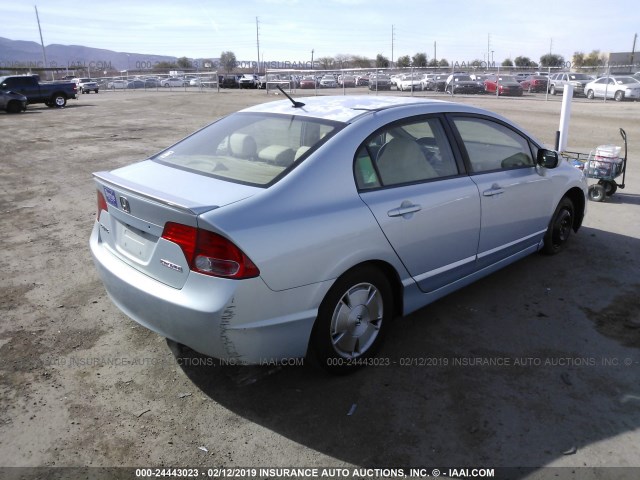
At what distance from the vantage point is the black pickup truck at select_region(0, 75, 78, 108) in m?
27.4

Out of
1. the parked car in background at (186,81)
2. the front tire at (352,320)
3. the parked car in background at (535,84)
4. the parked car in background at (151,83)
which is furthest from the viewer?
the parked car in background at (151,83)

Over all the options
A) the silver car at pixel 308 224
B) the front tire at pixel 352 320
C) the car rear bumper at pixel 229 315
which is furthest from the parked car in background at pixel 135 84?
the front tire at pixel 352 320

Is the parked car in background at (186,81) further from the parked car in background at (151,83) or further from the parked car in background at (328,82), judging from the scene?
the parked car in background at (328,82)

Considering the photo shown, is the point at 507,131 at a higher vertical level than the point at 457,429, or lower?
higher

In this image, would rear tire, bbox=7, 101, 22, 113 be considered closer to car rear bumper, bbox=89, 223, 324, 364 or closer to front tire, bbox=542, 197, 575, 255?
car rear bumper, bbox=89, 223, 324, 364

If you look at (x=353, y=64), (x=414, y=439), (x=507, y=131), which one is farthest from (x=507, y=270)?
(x=353, y=64)

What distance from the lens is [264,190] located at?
117 inches

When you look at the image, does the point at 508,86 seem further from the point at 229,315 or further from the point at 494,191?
the point at 229,315

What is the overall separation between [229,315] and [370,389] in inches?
42.9

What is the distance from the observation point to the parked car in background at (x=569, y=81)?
3003 cm

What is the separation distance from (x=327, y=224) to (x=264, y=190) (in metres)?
0.40

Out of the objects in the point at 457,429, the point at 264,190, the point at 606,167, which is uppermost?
the point at 264,190

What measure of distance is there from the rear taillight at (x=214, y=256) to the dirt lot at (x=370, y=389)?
0.91m

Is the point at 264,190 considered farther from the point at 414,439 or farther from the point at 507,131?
the point at 507,131
